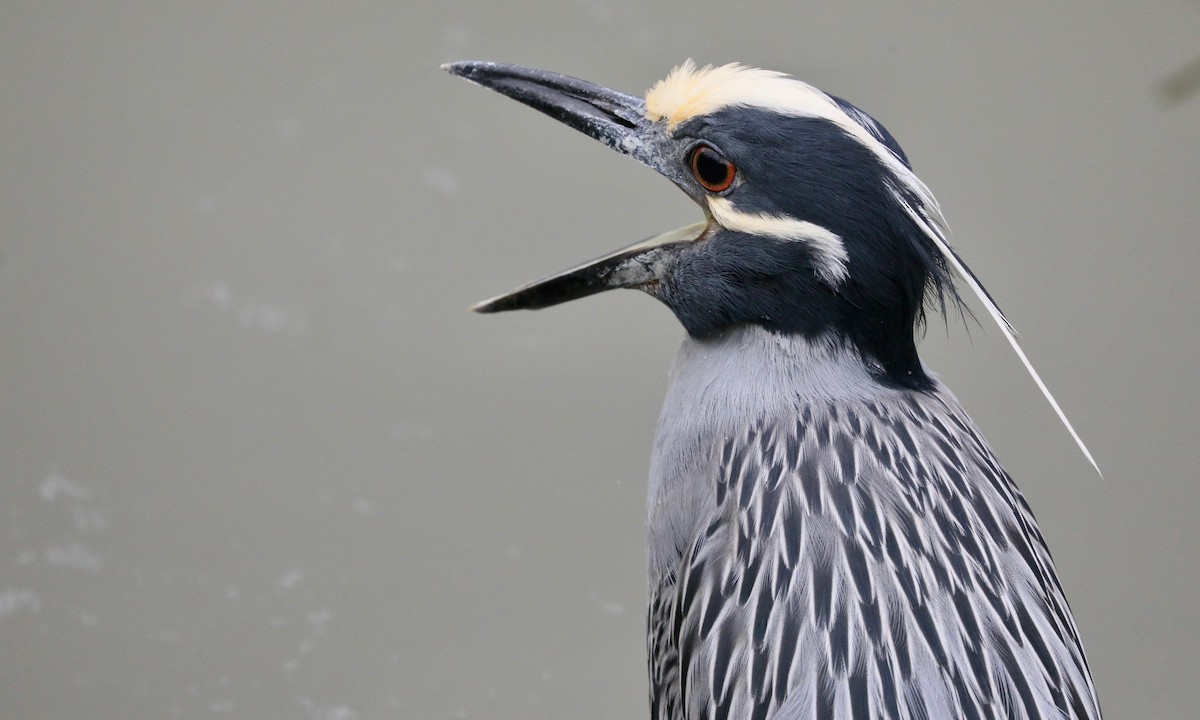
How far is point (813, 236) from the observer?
224 cm

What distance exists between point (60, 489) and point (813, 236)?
2175 mm

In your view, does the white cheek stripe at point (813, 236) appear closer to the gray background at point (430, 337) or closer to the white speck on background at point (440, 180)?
the gray background at point (430, 337)

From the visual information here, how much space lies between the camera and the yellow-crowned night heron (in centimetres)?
214

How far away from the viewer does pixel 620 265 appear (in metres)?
2.53

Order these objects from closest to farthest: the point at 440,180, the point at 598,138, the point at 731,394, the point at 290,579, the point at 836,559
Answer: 1. the point at 836,559
2. the point at 731,394
3. the point at 598,138
4. the point at 290,579
5. the point at 440,180

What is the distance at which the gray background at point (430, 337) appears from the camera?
10.3ft

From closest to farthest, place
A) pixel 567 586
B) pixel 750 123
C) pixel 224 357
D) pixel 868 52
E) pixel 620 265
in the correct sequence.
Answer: pixel 750 123
pixel 620 265
pixel 567 586
pixel 224 357
pixel 868 52

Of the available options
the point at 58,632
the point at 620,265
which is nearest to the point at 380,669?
the point at 58,632

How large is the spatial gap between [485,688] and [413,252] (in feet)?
4.46

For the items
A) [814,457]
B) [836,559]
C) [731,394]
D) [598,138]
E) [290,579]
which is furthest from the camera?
[290,579]

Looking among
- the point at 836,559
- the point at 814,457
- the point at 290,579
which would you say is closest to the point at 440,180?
the point at 290,579

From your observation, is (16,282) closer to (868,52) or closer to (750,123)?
(750,123)

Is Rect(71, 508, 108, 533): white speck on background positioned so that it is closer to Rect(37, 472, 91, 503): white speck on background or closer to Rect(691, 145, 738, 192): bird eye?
Rect(37, 472, 91, 503): white speck on background

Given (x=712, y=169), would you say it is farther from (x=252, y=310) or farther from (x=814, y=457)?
(x=252, y=310)
